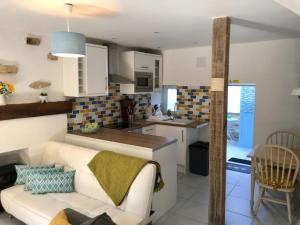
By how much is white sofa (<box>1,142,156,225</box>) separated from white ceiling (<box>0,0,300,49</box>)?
4.79 ft

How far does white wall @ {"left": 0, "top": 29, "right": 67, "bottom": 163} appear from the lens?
2989mm

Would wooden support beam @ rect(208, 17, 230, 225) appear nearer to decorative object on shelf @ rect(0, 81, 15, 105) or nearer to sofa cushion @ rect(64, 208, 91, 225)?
sofa cushion @ rect(64, 208, 91, 225)

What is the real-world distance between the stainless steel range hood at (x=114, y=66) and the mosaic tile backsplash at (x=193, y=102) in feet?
4.07

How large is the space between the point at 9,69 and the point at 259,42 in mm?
3663

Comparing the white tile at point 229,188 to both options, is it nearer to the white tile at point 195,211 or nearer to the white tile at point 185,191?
the white tile at point 185,191

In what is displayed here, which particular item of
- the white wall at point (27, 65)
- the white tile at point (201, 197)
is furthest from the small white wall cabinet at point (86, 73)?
the white tile at point (201, 197)

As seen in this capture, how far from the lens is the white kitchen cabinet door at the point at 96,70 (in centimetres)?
351

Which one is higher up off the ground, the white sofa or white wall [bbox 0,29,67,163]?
white wall [bbox 0,29,67,163]

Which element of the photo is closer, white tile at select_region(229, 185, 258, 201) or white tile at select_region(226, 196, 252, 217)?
white tile at select_region(226, 196, 252, 217)

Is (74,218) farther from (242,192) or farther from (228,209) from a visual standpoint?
(242,192)

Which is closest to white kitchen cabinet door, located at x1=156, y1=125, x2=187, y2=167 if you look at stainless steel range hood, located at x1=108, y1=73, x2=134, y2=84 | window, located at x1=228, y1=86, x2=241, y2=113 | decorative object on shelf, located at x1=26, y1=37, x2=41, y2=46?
stainless steel range hood, located at x1=108, y1=73, x2=134, y2=84

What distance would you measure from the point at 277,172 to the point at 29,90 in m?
3.23

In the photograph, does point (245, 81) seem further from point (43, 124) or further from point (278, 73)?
point (43, 124)

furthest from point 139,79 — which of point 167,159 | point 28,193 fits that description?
point 28,193
